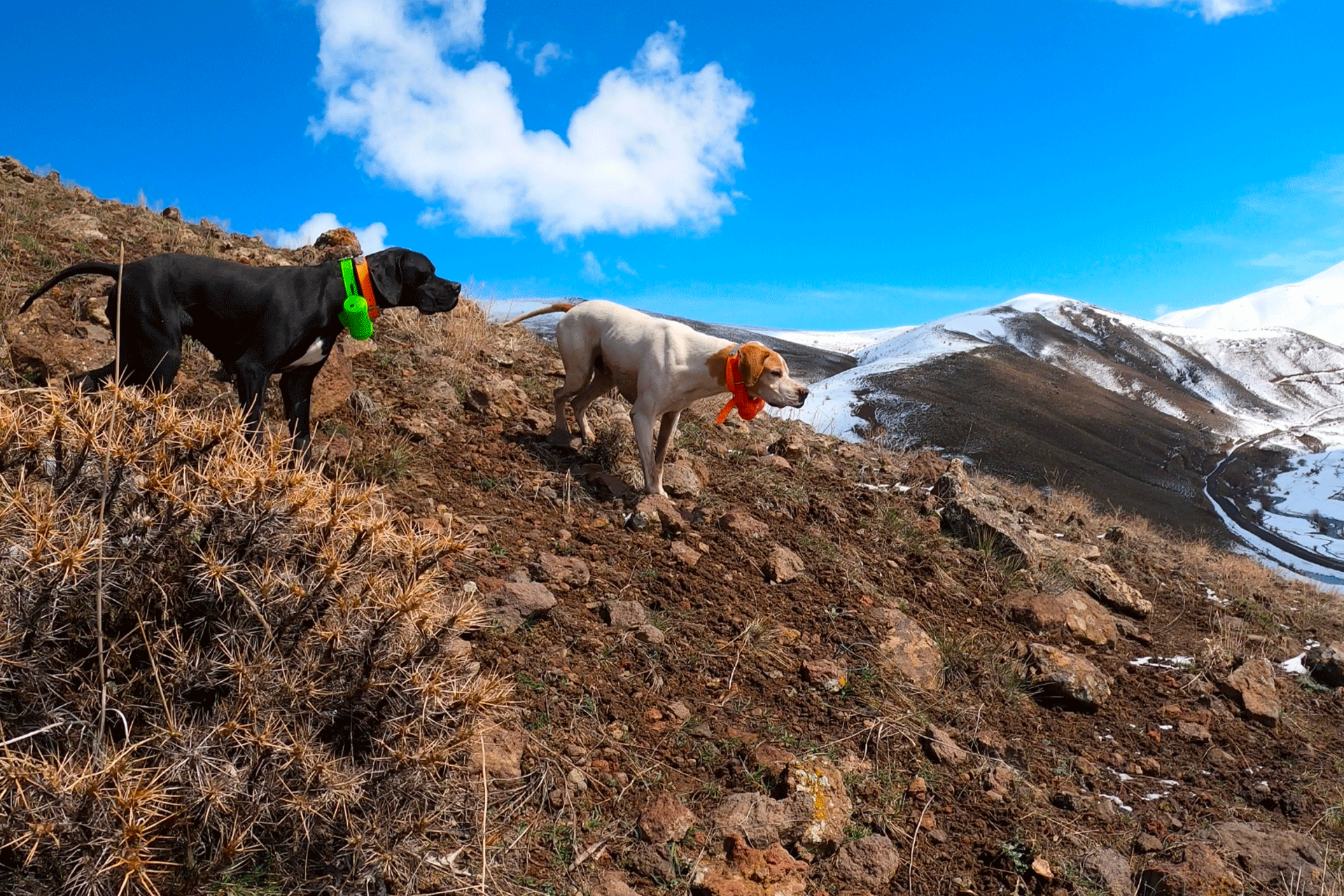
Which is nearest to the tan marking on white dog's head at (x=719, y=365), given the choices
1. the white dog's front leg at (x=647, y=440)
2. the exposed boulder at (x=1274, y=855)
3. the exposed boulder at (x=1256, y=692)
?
A: the white dog's front leg at (x=647, y=440)

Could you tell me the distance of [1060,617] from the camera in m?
5.88

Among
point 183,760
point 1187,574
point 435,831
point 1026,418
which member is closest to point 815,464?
point 1187,574

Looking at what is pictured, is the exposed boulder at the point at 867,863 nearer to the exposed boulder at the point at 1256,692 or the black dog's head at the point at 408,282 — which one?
the black dog's head at the point at 408,282

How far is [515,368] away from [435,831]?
21.4ft

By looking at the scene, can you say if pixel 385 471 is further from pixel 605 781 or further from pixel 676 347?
pixel 605 781

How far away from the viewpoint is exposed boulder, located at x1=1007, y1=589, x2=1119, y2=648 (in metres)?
5.83

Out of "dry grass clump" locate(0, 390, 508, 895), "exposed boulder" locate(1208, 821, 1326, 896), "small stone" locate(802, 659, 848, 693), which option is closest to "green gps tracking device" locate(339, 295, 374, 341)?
"dry grass clump" locate(0, 390, 508, 895)

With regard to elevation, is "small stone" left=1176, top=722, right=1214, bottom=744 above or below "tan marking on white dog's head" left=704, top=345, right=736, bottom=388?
below

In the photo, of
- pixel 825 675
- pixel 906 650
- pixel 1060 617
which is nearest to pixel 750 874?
pixel 825 675

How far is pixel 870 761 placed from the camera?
3.79 metres

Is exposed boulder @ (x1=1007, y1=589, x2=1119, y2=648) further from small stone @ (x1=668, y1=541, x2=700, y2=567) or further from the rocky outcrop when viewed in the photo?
the rocky outcrop

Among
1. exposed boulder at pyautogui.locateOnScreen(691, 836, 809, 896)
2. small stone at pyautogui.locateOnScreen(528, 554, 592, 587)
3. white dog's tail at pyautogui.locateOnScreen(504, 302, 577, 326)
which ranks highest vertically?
white dog's tail at pyautogui.locateOnScreen(504, 302, 577, 326)

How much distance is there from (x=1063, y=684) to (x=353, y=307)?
4.56 metres

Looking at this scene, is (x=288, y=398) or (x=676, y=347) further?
(x=676, y=347)
